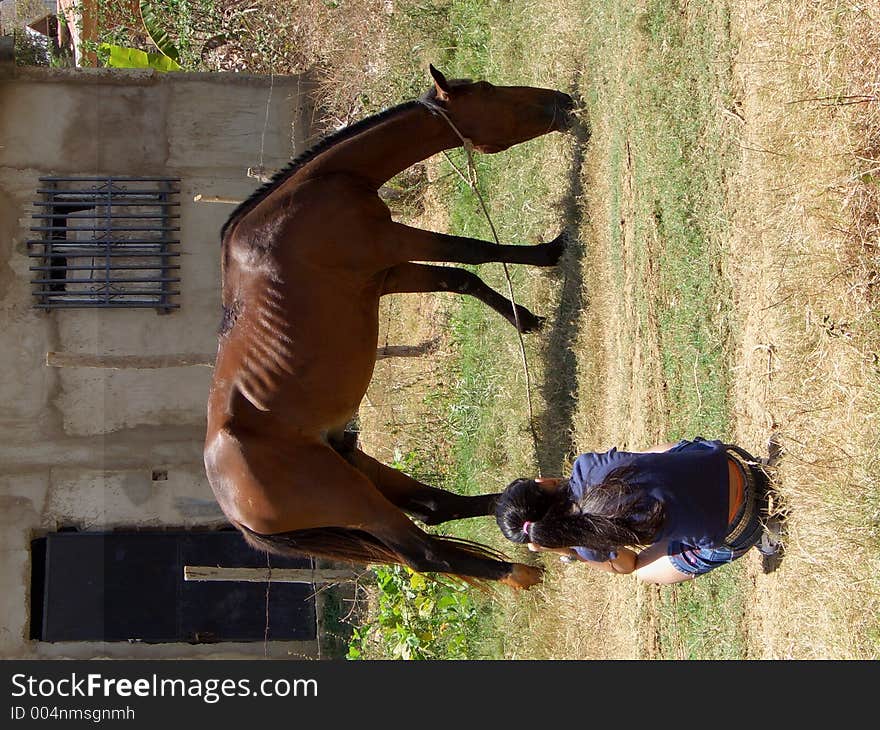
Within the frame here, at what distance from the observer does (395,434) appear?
9.61m

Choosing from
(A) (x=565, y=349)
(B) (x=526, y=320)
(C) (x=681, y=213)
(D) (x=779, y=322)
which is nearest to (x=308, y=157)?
(B) (x=526, y=320)

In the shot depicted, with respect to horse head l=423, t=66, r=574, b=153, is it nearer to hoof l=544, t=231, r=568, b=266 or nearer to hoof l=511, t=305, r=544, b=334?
hoof l=544, t=231, r=568, b=266

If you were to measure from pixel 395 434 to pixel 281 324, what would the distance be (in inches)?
178

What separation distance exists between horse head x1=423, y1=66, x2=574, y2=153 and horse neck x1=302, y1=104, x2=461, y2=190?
85 millimetres

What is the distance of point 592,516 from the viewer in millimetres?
3578

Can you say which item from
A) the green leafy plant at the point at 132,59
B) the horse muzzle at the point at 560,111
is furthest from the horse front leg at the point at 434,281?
the green leafy plant at the point at 132,59

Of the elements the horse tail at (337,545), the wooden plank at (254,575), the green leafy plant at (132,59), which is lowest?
the wooden plank at (254,575)

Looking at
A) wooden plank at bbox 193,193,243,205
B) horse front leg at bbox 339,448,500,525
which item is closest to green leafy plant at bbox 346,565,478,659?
horse front leg at bbox 339,448,500,525

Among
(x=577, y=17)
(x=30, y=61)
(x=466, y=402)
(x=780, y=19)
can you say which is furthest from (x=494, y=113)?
(x=30, y=61)

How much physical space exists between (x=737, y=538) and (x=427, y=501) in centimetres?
257

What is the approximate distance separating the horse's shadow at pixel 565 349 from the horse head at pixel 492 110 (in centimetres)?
133

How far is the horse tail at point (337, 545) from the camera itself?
5320 mm

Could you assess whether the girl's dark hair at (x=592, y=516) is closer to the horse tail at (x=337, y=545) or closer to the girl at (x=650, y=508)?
the girl at (x=650, y=508)

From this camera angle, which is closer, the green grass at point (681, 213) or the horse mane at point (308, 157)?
the green grass at point (681, 213)
